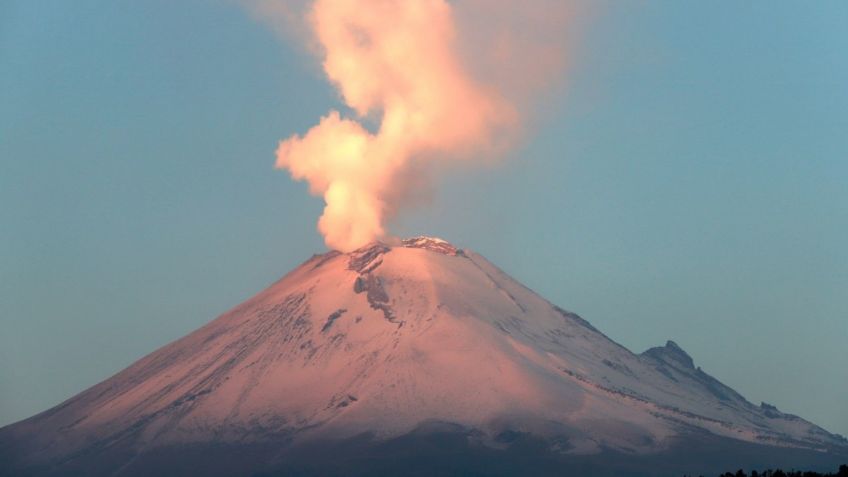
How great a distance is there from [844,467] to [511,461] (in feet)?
289

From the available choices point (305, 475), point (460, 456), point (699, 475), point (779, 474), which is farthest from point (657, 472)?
point (779, 474)

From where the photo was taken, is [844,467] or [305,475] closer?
[844,467]

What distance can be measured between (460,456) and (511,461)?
5349 mm

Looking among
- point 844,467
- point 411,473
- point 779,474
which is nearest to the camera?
point 844,467

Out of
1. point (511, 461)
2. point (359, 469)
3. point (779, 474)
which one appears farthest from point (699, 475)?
point (779, 474)

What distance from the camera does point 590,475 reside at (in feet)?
643

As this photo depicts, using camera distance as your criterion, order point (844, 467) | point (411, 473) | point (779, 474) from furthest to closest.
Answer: point (411, 473) → point (779, 474) → point (844, 467)

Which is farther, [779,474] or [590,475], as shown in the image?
[590,475]

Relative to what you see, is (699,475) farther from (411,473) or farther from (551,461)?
(411,473)

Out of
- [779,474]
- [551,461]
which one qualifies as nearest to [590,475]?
[551,461]

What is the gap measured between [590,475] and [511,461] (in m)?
8.74

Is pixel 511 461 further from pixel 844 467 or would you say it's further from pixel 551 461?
pixel 844 467

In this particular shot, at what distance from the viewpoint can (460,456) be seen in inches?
7859

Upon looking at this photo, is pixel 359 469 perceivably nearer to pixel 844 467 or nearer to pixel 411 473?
pixel 411 473
